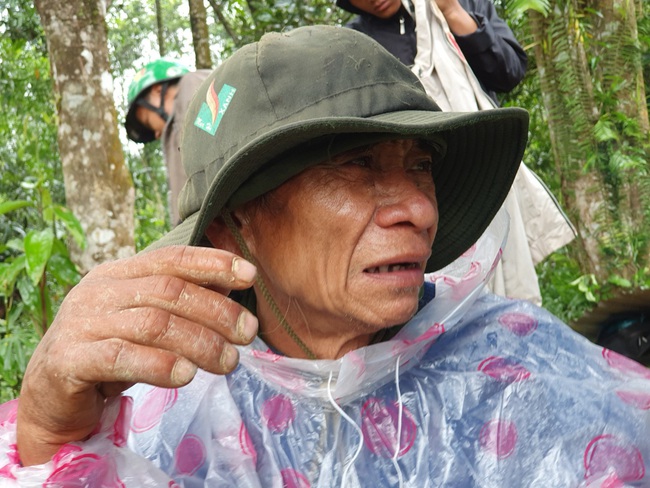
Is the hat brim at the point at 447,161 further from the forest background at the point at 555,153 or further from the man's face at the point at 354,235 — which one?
the forest background at the point at 555,153

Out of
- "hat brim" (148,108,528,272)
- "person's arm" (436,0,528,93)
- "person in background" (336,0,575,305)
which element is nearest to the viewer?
"hat brim" (148,108,528,272)

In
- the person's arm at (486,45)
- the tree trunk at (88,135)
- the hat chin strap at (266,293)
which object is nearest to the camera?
the hat chin strap at (266,293)

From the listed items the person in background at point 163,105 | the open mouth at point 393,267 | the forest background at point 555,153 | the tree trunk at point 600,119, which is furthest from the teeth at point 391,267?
the person in background at point 163,105

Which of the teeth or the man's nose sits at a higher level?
the man's nose

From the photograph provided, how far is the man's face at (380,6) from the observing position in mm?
2973

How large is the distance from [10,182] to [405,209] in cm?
696

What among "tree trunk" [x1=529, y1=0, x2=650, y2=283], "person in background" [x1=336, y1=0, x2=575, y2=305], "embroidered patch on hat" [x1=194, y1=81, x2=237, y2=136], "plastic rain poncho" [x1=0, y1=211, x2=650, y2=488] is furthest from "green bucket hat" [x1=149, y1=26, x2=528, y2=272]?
"tree trunk" [x1=529, y1=0, x2=650, y2=283]

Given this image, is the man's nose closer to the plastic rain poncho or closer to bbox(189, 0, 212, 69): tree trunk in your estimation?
the plastic rain poncho

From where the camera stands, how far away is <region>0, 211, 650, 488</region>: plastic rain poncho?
1493 millimetres

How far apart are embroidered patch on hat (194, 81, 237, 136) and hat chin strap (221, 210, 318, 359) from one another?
192mm

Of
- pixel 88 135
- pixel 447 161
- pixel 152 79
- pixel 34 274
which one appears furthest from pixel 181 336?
pixel 152 79

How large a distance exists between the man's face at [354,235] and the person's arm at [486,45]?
1.46 metres

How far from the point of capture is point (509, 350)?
168 centimetres

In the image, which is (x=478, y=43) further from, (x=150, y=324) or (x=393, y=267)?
(x=150, y=324)
